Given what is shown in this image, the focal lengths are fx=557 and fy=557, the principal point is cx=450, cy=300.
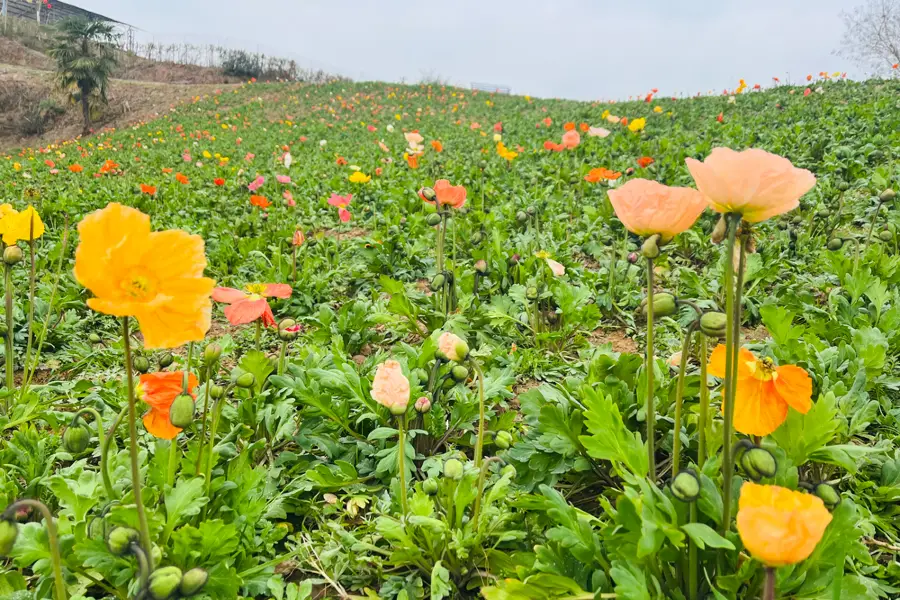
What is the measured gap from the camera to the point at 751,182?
2.75 ft

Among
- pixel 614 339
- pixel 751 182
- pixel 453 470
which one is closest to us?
pixel 751 182

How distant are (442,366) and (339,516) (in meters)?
0.64

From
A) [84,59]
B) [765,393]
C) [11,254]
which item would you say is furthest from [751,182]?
[84,59]

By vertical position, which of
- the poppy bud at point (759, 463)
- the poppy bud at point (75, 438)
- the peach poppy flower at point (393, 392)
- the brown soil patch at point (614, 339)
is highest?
the poppy bud at point (759, 463)

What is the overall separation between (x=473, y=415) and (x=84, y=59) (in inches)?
1074

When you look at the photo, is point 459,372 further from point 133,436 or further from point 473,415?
point 133,436

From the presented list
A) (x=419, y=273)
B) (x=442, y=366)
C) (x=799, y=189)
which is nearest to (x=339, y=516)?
(x=442, y=366)

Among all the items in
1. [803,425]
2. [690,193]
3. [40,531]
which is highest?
[690,193]

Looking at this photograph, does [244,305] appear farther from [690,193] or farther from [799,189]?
[799,189]

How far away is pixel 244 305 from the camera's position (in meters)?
1.58

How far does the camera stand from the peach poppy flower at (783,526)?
0.73 metres

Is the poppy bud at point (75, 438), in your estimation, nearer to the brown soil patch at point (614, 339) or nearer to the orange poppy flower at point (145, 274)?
the orange poppy flower at point (145, 274)

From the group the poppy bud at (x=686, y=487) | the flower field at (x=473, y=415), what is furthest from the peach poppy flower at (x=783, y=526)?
the poppy bud at (x=686, y=487)

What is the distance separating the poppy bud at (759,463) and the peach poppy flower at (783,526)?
0.15 m
